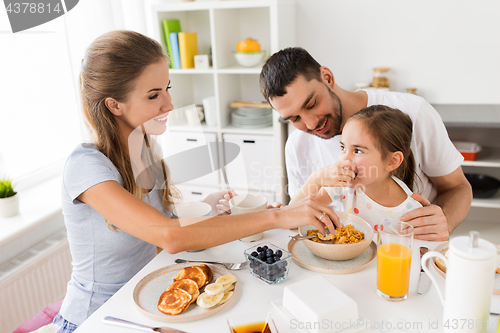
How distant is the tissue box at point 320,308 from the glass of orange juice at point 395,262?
127 millimetres

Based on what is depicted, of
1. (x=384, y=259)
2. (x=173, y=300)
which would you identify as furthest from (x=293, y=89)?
(x=173, y=300)

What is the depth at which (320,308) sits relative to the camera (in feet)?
2.55

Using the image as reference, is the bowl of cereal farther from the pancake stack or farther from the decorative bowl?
the decorative bowl

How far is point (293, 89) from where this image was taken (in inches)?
56.7

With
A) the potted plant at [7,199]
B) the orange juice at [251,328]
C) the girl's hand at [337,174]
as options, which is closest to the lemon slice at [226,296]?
the orange juice at [251,328]

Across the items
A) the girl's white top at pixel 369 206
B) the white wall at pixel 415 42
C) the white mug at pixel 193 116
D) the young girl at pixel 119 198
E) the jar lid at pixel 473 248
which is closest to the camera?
the jar lid at pixel 473 248

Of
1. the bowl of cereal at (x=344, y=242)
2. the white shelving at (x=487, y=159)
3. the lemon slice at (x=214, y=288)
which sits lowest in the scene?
the white shelving at (x=487, y=159)

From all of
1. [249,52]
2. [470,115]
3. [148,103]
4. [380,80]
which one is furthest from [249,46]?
[148,103]

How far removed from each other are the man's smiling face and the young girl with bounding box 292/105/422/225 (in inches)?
4.1

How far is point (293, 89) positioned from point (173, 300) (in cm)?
88

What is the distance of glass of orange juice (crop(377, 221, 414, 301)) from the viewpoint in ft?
2.81

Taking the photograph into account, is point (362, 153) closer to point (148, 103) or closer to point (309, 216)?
point (309, 216)

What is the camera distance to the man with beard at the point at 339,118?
144cm

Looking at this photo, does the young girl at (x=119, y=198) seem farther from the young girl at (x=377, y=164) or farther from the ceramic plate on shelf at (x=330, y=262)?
the young girl at (x=377, y=164)
